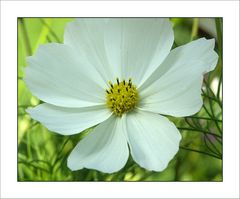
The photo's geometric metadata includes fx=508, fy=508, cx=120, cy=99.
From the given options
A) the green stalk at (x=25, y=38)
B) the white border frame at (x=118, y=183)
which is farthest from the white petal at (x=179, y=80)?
the green stalk at (x=25, y=38)

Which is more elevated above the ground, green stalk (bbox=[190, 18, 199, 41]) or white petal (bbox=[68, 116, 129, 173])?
green stalk (bbox=[190, 18, 199, 41])

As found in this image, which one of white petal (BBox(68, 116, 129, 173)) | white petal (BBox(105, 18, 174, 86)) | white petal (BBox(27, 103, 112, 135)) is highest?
white petal (BBox(105, 18, 174, 86))

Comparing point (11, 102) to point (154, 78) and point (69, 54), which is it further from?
point (154, 78)

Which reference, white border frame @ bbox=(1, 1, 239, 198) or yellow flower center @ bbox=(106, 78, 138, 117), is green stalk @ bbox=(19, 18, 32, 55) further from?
yellow flower center @ bbox=(106, 78, 138, 117)

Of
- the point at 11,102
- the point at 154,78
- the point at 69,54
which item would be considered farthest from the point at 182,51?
the point at 11,102

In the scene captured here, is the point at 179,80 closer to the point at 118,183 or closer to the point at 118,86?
the point at 118,86

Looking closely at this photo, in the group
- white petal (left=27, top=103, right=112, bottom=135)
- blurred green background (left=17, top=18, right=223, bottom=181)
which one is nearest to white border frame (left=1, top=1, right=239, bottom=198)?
blurred green background (left=17, top=18, right=223, bottom=181)

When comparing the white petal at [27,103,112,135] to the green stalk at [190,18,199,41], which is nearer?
the white petal at [27,103,112,135]
